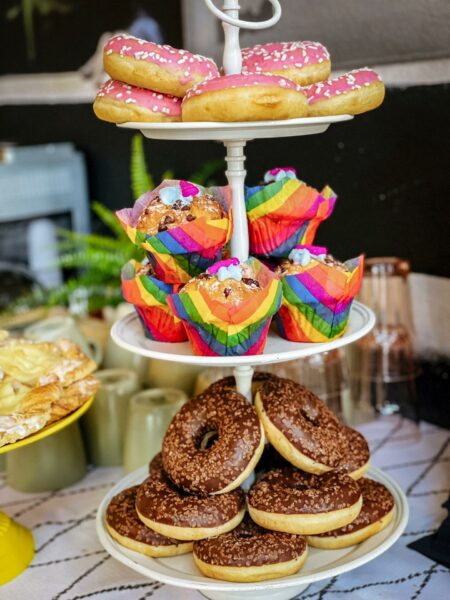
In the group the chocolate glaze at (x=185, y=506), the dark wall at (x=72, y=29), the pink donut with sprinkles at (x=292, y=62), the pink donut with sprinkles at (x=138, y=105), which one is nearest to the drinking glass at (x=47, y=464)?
the chocolate glaze at (x=185, y=506)

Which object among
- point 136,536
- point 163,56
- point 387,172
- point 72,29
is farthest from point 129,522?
point 72,29

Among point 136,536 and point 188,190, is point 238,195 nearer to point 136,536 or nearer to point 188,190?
point 188,190

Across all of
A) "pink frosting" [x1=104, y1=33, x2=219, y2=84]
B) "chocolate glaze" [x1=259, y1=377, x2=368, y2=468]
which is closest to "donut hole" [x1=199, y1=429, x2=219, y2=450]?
"chocolate glaze" [x1=259, y1=377, x2=368, y2=468]

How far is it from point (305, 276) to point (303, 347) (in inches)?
4.3

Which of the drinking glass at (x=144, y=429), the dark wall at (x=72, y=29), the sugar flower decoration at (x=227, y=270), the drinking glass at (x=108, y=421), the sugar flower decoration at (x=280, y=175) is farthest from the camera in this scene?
the dark wall at (x=72, y=29)

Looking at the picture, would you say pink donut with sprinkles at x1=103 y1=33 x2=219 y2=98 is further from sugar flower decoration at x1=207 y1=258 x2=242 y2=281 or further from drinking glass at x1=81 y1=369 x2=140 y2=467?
drinking glass at x1=81 y1=369 x2=140 y2=467

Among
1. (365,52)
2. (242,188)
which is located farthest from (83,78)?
(242,188)

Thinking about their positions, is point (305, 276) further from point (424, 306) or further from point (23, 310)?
point (23, 310)

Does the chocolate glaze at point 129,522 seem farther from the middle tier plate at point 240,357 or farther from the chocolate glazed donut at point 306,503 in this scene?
the middle tier plate at point 240,357

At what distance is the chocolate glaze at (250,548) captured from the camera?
1.10m

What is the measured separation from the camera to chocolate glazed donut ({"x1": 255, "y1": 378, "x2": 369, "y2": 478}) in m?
1.17

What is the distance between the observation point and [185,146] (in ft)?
8.09

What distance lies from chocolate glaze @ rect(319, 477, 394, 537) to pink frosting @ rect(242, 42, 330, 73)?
69 cm

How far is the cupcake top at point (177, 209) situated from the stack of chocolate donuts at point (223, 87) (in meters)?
0.13
